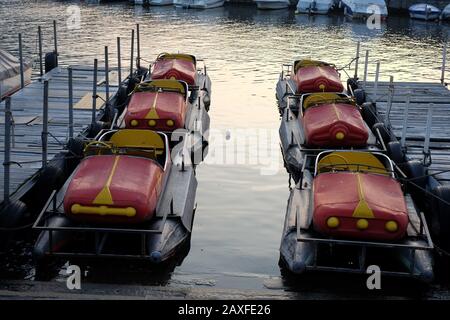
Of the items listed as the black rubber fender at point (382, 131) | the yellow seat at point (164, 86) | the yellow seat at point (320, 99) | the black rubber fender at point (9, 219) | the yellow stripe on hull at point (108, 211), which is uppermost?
the yellow seat at point (164, 86)

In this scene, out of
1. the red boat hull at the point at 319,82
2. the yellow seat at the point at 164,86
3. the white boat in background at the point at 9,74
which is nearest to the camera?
the yellow seat at the point at 164,86

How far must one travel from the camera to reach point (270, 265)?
16531 millimetres

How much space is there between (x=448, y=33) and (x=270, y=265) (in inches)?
2087

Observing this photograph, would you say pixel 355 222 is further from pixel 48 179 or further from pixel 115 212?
pixel 48 179

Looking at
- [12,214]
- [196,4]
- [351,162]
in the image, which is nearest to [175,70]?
[351,162]

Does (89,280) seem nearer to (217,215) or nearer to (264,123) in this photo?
(217,215)

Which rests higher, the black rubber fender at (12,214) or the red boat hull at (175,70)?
the red boat hull at (175,70)

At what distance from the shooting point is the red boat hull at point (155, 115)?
21969mm

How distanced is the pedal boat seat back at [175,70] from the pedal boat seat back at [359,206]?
45.0 ft

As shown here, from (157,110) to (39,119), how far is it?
14.3 feet

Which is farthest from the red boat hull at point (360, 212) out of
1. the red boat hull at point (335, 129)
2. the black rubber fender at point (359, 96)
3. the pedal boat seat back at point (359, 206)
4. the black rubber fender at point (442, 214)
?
the black rubber fender at point (359, 96)

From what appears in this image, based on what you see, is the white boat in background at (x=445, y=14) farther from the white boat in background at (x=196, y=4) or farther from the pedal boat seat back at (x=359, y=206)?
the pedal boat seat back at (x=359, y=206)

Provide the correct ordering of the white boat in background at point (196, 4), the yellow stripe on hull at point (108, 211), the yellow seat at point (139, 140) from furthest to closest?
Result: 1. the white boat in background at point (196, 4)
2. the yellow seat at point (139, 140)
3. the yellow stripe on hull at point (108, 211)
